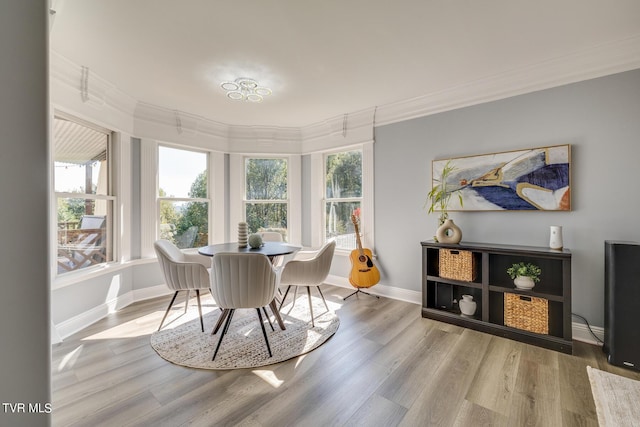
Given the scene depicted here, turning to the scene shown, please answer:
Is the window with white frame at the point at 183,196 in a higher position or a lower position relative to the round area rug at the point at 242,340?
higher

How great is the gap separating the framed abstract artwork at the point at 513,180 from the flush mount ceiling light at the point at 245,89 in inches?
87.3

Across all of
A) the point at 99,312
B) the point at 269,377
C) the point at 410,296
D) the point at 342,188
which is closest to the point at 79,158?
the point at 99,312

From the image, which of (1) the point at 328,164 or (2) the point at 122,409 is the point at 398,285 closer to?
(1) the point at 328,164

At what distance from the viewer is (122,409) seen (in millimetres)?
1687

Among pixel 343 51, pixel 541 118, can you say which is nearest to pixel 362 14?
pixel 343 51

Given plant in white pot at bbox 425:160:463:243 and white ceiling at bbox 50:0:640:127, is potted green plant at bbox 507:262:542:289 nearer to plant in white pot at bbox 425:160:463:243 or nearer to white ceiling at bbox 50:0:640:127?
plant in white pot at bbox 425:160:463:243

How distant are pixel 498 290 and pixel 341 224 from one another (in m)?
2.27

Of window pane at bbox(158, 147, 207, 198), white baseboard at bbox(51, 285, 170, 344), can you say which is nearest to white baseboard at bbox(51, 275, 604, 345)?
white baseboard at bbox(51, 285, 170, 344)

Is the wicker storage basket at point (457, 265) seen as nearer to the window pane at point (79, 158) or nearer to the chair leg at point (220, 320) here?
the chair leg at point (220, 320)

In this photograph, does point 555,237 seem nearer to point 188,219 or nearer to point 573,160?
point 573,160

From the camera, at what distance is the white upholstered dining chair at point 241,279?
2.10 meters

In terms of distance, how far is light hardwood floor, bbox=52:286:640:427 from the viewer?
162 centimetres

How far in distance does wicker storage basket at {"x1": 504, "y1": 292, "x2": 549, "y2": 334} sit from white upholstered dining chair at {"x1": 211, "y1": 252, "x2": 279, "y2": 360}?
219cm

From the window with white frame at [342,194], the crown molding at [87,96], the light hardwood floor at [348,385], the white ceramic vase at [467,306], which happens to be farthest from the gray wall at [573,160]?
the crown molding at [87,96]
